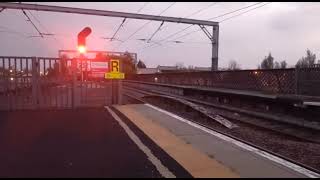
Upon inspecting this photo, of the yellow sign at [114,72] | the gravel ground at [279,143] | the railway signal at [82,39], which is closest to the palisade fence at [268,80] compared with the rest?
the gravel ground at [279,143]

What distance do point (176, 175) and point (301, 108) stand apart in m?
10.9

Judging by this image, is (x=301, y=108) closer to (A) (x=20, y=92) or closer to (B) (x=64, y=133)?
A: (B) (x=64, y=133)

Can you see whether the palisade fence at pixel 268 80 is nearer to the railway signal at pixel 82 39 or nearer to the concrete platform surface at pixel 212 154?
the concrete platform surface at pixel 212 154

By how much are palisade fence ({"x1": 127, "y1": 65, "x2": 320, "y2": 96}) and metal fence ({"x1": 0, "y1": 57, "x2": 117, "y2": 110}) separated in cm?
735

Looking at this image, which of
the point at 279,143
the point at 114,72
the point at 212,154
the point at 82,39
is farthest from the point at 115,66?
the point at 212,154

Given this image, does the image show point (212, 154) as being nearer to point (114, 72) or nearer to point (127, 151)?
point (127, 151)

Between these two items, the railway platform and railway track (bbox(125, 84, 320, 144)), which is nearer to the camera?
the railway platform

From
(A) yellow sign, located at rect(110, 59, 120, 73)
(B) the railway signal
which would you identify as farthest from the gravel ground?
(B) the railway signal

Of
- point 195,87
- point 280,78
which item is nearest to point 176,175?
point 280,78

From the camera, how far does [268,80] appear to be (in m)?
22.8

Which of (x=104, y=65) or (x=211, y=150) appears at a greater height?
(x=104, y=65)

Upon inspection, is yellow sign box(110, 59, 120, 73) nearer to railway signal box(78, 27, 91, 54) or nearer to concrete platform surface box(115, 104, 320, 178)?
railway signal box(78, 27, 91, 54)

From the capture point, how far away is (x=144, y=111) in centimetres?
1706

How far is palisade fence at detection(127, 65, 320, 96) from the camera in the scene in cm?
1905
